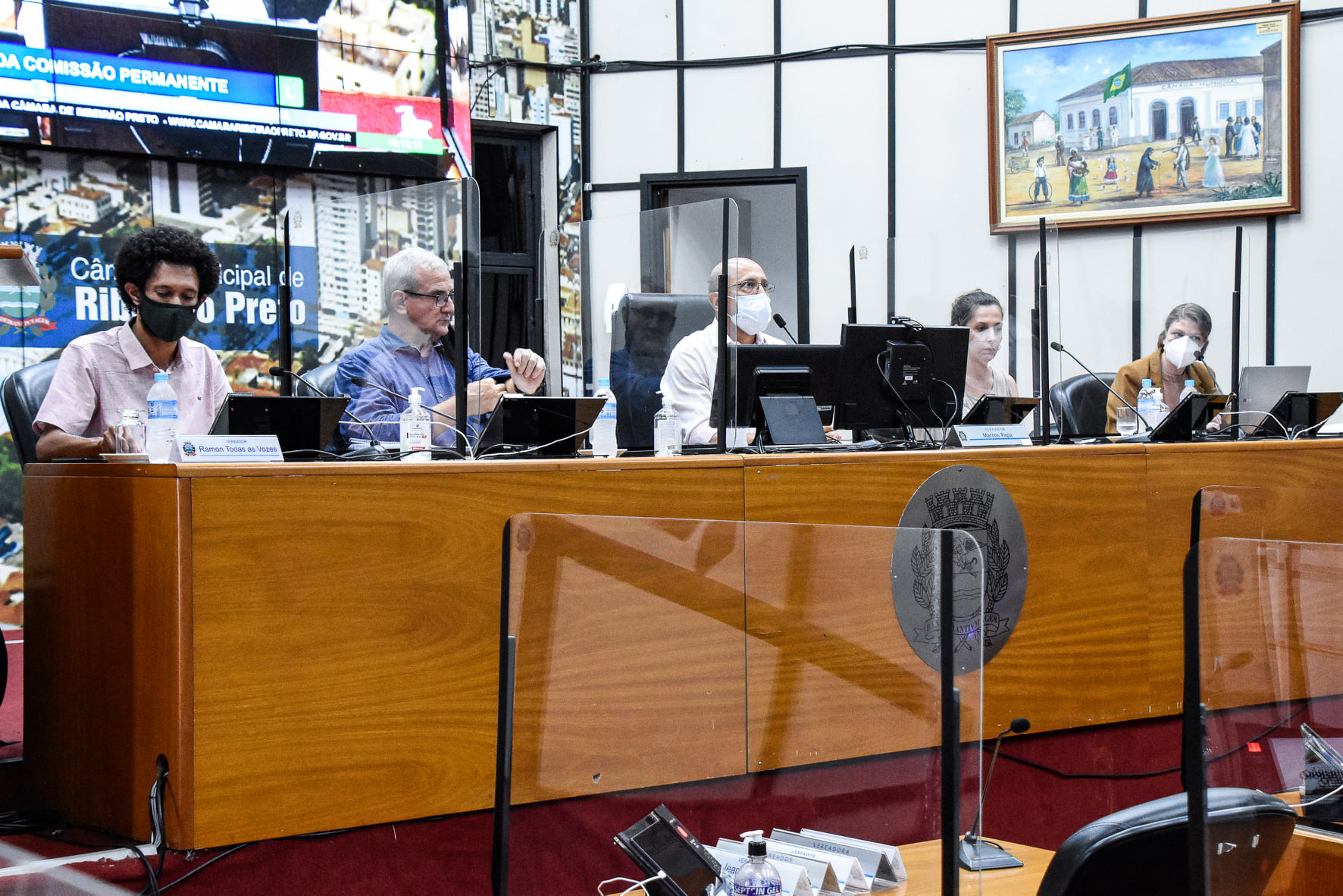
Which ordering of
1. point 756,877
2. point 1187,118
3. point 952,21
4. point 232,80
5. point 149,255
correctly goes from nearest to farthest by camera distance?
point 756,877
point 149,255
point 232,80
point 1187,118
point 952,21

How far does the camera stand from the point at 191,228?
510 cm

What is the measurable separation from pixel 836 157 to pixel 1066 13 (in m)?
1.34

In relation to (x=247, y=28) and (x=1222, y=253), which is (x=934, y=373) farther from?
(x=247, y=28)

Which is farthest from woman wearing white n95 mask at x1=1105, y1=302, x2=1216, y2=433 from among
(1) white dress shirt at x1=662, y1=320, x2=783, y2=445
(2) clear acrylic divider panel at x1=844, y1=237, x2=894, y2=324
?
(1) white dress shirt at x1=662, y1=320, x2=783, y2=445

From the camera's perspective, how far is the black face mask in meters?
2.88

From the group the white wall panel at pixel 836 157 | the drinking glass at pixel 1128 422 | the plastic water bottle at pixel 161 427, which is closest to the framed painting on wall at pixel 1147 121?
the white wall panel at pixel 836 157

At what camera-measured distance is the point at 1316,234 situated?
5.37 meters

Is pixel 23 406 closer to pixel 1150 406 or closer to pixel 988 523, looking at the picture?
pixel 988 523

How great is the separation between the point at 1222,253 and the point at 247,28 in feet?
15.5

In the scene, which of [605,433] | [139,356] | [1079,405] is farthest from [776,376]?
[139,356]

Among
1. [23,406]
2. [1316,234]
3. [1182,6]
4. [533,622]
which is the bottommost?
[533,622]

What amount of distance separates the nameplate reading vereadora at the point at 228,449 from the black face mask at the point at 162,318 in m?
0.93

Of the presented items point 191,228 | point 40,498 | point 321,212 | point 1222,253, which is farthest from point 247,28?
point 1222,253

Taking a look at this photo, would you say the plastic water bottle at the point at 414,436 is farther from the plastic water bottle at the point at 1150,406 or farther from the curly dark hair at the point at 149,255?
the plastic water bottle at the point at 1150,406
